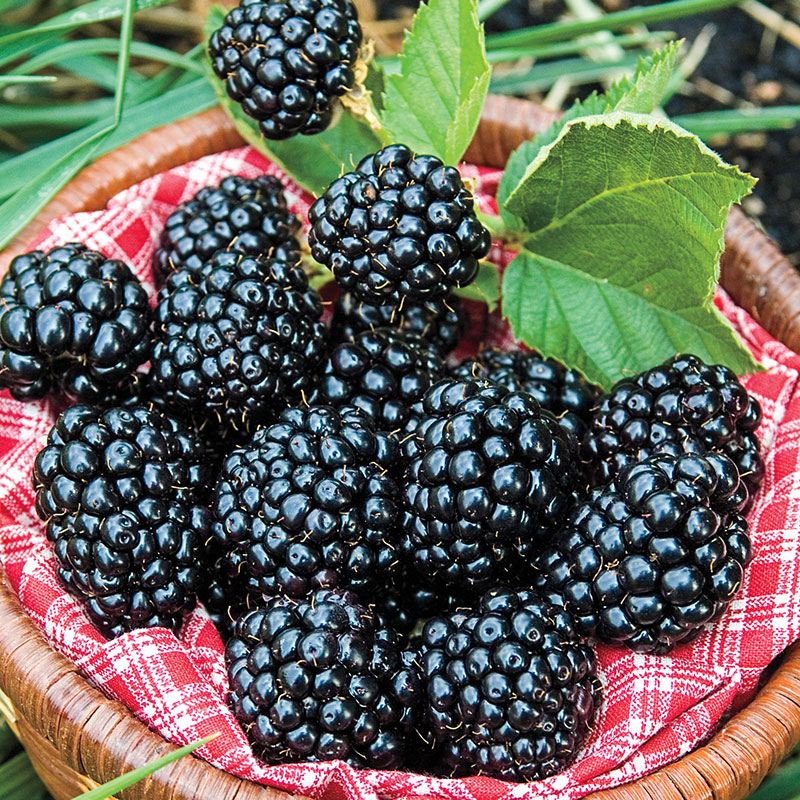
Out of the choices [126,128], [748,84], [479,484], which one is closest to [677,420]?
→ [479,484]

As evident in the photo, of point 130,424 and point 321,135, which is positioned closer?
point 130,424

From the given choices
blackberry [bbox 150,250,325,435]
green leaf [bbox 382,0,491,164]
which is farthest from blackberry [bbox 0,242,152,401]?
green leaf [bbox 382,0,491,164]

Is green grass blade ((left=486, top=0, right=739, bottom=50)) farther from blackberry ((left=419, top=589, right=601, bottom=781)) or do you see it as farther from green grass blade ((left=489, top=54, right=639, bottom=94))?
blackberry ((left=419, top=589, right=601, bottom=781))

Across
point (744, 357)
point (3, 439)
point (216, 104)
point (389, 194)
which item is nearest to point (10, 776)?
point (3, 439)

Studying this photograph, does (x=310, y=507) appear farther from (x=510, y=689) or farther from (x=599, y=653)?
(x=599, y=653)

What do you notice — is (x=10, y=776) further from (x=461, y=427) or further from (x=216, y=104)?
(x=216, y=104)
